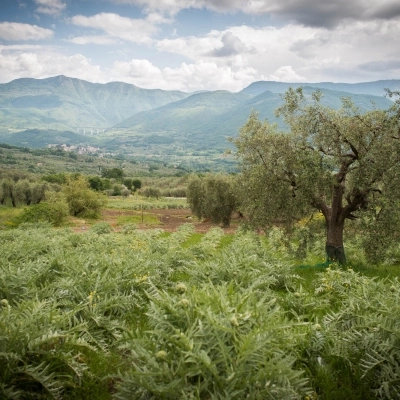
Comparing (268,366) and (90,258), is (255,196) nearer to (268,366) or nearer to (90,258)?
(90,258)

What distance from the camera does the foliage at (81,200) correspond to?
72000 mm

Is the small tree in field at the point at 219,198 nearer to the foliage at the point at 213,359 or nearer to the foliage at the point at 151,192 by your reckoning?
the foliage at the point at 213,359

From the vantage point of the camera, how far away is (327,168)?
15.1 metres

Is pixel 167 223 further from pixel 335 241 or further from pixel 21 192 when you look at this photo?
pixel 21 192

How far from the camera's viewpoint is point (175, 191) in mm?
145750

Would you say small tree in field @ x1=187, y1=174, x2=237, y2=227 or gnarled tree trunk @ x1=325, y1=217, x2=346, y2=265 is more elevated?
gnarled tree trunk @ x1=325, y1=217, x2=346, y2=265

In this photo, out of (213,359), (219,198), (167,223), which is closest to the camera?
(213,359)

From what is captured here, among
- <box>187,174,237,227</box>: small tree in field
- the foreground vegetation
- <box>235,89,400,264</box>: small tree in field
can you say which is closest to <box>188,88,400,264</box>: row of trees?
<box>235,89,400,264</box>: small tree in field

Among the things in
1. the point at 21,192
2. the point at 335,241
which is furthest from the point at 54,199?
the point at 335,241

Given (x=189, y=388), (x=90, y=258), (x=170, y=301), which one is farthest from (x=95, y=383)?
(x=90, y=258)

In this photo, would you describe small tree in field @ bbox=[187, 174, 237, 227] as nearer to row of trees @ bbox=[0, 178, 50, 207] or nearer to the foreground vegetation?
the foreground vegetation

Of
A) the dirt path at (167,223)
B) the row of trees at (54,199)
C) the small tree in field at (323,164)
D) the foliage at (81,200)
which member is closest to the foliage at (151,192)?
the row of trees at (54,199)

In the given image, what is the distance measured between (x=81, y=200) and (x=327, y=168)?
63.9m

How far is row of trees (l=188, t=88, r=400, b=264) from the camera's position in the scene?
46.3 ft
